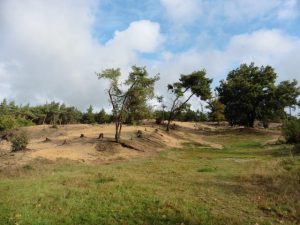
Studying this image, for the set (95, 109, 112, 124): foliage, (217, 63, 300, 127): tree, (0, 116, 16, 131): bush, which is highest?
(217, 63, 300, 127): tree

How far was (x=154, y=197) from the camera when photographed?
38.5 feet

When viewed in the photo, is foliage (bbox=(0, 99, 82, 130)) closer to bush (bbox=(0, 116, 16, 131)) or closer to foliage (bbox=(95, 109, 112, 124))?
foliage (bbox=(95, 109, 112, 124))

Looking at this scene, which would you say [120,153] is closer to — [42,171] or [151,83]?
[151,83]

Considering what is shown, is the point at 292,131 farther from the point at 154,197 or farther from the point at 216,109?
the point at 216,109

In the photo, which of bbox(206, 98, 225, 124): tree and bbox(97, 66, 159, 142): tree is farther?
bbox(206, 98, 225, 124): tree

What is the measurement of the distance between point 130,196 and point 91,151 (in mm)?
14597

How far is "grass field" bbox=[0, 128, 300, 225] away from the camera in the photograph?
10.1 metres

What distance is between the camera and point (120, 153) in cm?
2662

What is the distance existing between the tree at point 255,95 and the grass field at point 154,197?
→ 35195 millimetres

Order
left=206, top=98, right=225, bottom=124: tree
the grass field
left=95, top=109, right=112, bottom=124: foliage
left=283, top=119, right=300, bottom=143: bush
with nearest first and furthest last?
the grass field, left=283, top=119, right=300, bottom=143: bush, left=206, top=98, right=225, bottom=124: tree, left=95, top=109, right=112, bottom=124: foliage

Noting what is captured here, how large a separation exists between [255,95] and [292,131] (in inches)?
723

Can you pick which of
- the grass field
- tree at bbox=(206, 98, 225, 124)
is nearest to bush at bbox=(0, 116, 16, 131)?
tree at bbox=(206, 98, 225, 124)

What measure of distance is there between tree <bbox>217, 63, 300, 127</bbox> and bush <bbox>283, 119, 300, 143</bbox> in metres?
17.4

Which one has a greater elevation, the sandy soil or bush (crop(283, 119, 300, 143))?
bush (crop(283, 119, 300, 143))
